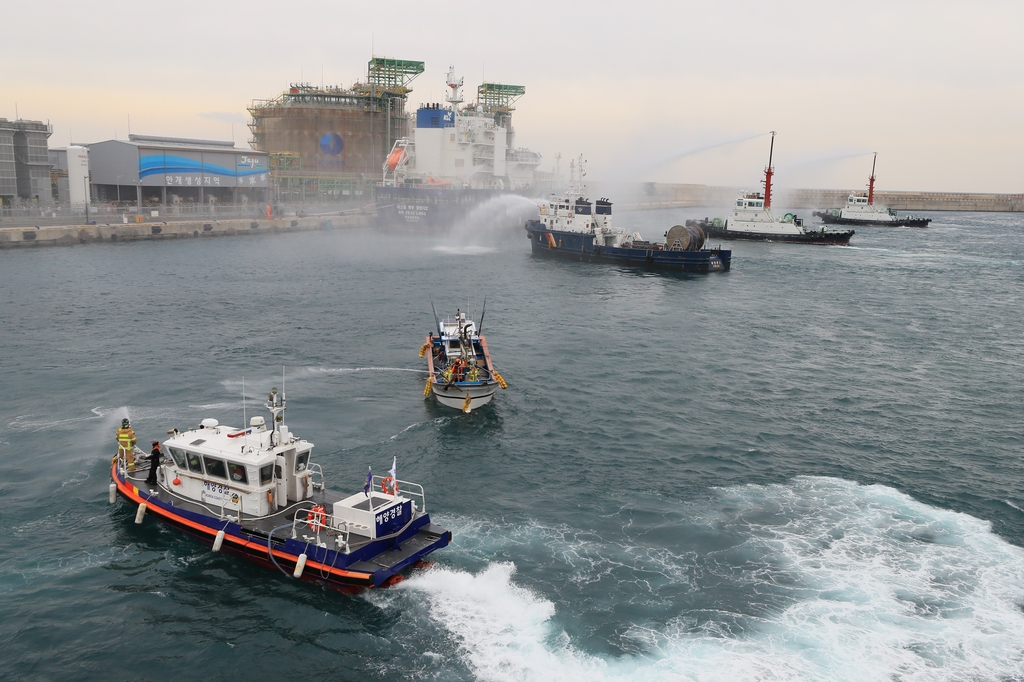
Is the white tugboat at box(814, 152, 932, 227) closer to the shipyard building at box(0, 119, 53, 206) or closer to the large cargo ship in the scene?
the large cargo ship

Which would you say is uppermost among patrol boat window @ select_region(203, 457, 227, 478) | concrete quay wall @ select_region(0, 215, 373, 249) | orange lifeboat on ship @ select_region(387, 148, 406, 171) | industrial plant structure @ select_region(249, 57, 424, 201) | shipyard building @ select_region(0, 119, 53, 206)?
industrial plant structure @ select_region(249, 57, 424, 201)

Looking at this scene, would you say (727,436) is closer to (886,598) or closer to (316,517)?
(886,598)

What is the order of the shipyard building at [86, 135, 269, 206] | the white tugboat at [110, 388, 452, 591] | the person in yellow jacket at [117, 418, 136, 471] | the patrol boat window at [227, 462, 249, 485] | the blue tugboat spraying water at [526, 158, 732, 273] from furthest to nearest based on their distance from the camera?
the shipyard building at [86, 135, 269, 206] → the blue tugboat spraying water at [526, 158, 732, 273] → the person in yellow jacket at [117, 418, 136, 471] → the patrol boat window at [227, 462, 249, 485] → the white tugboat at [110, 388, 452, 591]

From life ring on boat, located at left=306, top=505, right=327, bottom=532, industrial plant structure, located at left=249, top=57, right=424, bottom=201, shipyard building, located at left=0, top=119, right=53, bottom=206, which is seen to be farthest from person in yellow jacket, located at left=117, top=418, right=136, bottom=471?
industrial plant structure, located at left=249, top=57, right=424, bottom=201

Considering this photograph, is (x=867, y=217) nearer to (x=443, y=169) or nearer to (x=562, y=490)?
(x=443, y=169)

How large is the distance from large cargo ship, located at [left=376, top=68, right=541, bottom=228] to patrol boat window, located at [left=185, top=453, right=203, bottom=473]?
101 metres

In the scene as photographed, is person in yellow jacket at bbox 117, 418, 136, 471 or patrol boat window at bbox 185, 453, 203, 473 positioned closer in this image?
patrol boat window at bbox 185, 453, 203, 473

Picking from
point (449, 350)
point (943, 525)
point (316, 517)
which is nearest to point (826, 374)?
point (943, 525)

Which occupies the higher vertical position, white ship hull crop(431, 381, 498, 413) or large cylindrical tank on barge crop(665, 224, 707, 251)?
large cylindrical tank on barge crop(665, 224, 707, 251)

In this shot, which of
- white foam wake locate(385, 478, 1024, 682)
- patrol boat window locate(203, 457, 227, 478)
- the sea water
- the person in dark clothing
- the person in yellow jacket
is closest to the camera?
white foam wake locate(385, 478, 1024, 682)

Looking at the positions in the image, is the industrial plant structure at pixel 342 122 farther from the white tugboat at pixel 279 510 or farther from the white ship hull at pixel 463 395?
the white tugboat at pixel 279 510

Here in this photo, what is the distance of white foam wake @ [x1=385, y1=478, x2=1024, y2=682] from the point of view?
1931cm

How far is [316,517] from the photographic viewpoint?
76.5 ft

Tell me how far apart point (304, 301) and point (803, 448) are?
43759 millimetres
